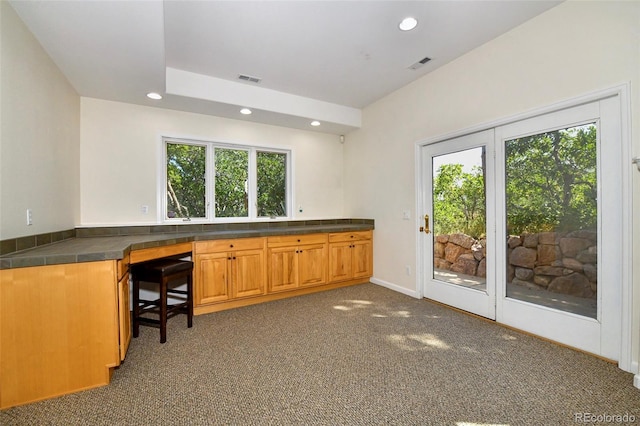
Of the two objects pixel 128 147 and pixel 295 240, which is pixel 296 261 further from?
pixel 128 147

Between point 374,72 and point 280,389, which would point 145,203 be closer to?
point 280,389

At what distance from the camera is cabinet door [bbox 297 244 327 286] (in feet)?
12.5

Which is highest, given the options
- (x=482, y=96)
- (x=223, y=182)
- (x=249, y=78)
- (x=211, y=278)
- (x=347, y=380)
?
(x=249, y=78)

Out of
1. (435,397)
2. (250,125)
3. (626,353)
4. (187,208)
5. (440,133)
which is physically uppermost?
(250,125)

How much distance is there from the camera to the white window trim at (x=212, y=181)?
357cm

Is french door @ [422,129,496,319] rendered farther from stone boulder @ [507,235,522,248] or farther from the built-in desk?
the built-in desk

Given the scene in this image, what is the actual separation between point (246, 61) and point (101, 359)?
291 cm

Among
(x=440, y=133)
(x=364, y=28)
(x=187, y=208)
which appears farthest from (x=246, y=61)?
(x=440, y=133)

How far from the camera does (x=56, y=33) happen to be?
6.65 ft

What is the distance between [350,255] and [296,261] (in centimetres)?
88

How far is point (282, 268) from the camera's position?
3.67 m

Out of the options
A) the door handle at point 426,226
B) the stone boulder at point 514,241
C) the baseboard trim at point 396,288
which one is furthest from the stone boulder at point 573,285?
the baseboard trim at point 396,288

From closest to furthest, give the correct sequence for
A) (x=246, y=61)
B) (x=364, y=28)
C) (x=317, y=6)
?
1. (x=317, y=6)
2. (x=364, y=28)
3. (x=246, y=61)

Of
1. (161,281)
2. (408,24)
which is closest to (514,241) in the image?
(408,24)
